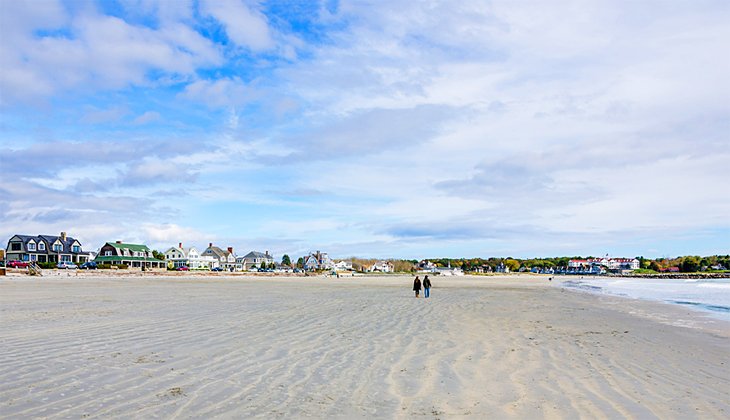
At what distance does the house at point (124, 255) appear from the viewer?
4011 inches

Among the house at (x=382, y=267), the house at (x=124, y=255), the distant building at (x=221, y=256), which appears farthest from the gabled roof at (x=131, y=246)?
the house at (x=382, y=267)

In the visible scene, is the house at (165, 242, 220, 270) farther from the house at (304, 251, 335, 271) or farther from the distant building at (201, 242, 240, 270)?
the house at (304, 251, 335, 271)

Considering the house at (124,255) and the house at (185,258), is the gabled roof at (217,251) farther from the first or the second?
the house at (124,255)

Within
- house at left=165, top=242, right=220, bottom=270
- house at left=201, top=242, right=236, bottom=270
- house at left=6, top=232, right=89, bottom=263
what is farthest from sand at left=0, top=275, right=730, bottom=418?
house at left=201, top=242, right=236, bottom=270

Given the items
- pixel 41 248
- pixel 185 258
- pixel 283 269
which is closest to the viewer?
pixel 41 248

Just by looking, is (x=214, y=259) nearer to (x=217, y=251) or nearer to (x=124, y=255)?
(x=217, y=251)

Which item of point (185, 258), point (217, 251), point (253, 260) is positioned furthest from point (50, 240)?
point (253, 260)

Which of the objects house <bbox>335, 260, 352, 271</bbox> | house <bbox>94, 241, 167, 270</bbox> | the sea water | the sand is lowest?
the sea water

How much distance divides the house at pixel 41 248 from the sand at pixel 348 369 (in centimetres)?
9088

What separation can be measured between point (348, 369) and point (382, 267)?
600ft

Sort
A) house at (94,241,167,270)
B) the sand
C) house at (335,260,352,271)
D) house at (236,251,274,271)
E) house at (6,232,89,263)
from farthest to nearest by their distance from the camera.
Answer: house at (335,260,352,271)
house at (236,251,274,271)
house at (94,241,167,270)
house at (6,232,89,263)
the sand

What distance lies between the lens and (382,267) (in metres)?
191

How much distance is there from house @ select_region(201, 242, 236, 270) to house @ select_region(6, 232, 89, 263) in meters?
42.7

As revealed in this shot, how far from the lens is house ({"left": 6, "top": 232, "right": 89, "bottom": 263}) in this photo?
92.2 meters
